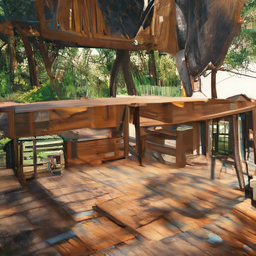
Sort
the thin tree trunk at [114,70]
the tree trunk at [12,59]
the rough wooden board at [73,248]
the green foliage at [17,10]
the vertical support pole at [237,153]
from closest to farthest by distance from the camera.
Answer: the rough wooden board at [73,248] < the green foliage at [17,10] < the tree trunk at [12,59] < the thin tree trunk at [114,70] < the vertical support pole at [237,153]

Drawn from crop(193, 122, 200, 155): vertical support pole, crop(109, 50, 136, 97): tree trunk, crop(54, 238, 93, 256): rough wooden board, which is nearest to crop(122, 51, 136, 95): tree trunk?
crop(109, 50, 136, 97): tree trunk

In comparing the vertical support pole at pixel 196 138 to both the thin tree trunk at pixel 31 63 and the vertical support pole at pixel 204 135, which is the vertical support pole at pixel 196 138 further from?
the thin tree trunk at pixel 31 63

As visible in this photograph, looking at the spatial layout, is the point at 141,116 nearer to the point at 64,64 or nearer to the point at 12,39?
the point at 64,64

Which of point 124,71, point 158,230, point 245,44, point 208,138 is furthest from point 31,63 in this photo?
point 245,44

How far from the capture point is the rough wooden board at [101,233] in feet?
7.77

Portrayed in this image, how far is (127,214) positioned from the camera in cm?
285

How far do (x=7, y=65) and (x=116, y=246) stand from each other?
1.98 metres

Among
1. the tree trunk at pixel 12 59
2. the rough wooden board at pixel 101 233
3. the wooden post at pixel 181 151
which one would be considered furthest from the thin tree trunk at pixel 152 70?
the rough wooden board at pixel 101 233

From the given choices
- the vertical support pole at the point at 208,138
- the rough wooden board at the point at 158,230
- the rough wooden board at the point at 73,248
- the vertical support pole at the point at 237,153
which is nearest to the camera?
the rough wooden board at the point at 73,248

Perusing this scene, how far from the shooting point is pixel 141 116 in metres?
3.04

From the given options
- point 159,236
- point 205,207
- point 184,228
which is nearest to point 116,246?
point 159,236

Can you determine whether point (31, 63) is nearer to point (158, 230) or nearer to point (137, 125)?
point (137, 125)

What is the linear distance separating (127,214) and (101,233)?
0.41 meters

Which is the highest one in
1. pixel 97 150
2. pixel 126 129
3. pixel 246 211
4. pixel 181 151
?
pixel 126 129
